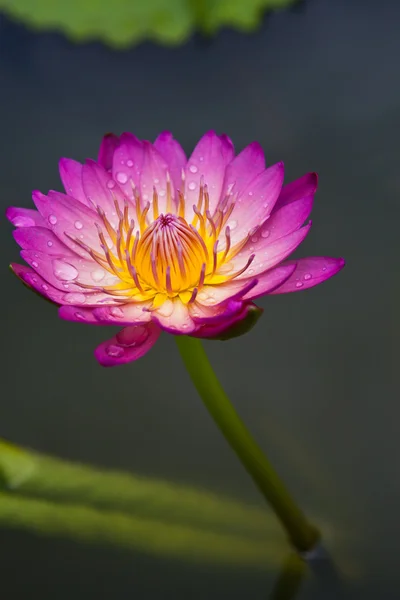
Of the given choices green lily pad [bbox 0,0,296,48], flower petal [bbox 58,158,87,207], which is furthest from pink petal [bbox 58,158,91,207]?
green lily pad [bbox 0,0,296,48]

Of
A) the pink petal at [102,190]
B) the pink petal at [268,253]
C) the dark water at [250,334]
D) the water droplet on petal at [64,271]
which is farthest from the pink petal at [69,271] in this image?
the dark water at [250,334]

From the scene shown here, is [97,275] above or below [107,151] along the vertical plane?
below

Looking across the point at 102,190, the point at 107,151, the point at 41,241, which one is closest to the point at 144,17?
the point at 107,151

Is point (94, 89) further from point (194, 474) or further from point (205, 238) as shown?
point (194, 474)

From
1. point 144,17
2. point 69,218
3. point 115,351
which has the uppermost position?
point 144,17

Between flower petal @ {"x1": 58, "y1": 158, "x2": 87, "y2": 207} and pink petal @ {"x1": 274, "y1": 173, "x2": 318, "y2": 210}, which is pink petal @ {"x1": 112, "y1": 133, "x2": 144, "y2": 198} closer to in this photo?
flower petal @ {"x1": 58, "y1": 158, "x2": 87, "y2": 207}

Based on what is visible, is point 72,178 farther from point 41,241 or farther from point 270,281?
point 270,281
